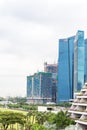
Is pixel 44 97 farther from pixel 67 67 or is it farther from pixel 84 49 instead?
pixel 84 49

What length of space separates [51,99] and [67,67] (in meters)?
27.3

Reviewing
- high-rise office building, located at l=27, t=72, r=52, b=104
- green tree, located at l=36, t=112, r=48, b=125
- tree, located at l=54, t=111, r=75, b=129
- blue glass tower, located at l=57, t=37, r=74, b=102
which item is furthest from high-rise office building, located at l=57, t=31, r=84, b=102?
tree, located at l=54, t=111, r=75, b=129

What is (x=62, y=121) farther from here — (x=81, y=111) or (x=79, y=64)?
(x=79, y=64)

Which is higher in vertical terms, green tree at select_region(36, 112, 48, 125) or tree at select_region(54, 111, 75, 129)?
tree at select_region(54, 111, 75, 129)

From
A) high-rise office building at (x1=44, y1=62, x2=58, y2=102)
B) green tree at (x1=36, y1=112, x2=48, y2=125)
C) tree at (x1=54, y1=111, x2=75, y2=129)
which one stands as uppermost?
high-rise office building at (x1=44, y1=62, x2=58, y2=102)

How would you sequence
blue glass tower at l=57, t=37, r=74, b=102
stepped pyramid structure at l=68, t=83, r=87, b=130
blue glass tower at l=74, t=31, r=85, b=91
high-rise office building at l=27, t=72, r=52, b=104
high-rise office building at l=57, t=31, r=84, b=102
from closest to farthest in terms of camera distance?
stepped pyramid structure at l=68, t=83, r=87, b=130 < blue glass tower at l=74, t=31, r=85, b=91 < high-rise office building at l=57, t=31, r=84, b=102 < blue glass tower at l=57, t=37, r=74, b=102 < high-rise office building at l=27, t=72, r=52, b=104

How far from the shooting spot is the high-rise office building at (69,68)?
124 meters

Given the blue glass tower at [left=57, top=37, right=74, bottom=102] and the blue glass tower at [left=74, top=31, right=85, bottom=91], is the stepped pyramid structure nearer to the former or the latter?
the blue glass tower at [left=74, top=31, right=85, bottom=91]

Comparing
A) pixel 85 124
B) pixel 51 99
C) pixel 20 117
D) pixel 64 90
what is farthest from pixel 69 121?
pixel 51 99

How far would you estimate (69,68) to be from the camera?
5212 inches

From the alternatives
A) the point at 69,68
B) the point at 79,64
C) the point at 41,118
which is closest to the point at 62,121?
the point at 41,118

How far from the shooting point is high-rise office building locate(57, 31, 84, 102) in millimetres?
124375

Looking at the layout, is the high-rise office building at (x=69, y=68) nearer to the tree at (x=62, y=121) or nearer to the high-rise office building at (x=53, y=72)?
the high-rise office building at (x=53, y=72)

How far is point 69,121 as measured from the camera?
46969mm
